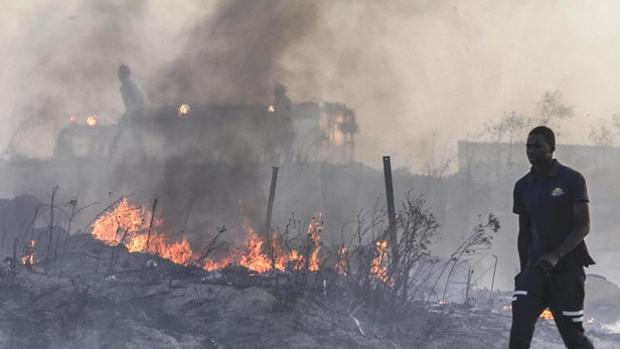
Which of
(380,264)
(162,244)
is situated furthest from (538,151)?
(162,244)

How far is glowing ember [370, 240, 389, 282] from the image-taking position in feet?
27.6

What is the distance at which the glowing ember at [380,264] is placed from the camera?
27.6 feet

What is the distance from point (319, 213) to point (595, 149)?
16.1 m

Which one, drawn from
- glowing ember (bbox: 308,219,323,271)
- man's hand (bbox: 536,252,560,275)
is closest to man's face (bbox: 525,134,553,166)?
man's hand (bbox: 536,252,560,275)

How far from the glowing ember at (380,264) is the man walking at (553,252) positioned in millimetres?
3864

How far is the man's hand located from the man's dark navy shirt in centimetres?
12

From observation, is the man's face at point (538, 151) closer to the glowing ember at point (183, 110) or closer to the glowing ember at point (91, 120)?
the glowing ember at point (183, 110)

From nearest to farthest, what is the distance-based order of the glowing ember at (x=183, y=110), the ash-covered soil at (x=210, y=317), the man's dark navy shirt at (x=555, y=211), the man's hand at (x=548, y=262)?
the man's hand at (x=548, y=262) → the man's dark navy shirt at (x=555, y=211) → the ash-covered soil at (x=210, y=317) → the glowing ember at (x=183, y=110)

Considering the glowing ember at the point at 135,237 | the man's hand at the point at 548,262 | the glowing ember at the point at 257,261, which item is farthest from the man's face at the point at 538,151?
the glowing ember at the point at 135,237

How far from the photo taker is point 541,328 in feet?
28.5

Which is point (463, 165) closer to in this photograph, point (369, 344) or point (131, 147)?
point (131, 147)

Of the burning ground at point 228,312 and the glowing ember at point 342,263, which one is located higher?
the glowing ember at point 342,263

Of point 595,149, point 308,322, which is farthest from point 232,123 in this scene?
point 595,149

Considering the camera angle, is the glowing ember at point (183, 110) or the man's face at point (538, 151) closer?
the man's face at point (538, 151)
